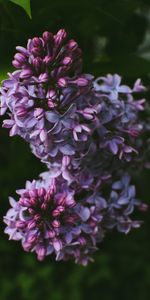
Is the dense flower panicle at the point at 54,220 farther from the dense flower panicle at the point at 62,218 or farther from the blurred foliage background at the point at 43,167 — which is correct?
the blurred foliage background at the point at 43,167

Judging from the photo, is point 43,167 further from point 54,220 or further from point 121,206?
point 54,220

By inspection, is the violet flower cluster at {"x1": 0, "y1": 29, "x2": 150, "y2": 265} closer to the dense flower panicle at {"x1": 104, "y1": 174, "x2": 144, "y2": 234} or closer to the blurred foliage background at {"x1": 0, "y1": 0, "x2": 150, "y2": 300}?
the dense flower panicle at {"x1": 104, "y1": 174, "x2": 144, "y2": 234}

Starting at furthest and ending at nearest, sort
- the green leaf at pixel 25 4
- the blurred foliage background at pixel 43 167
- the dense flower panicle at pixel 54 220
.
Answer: the blurred foliage background at pixel 43 167 < the dense flower panicle at pixel 54 220 < the green leaf at pixel 25 4

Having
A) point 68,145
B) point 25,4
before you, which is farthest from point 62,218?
point 25,4

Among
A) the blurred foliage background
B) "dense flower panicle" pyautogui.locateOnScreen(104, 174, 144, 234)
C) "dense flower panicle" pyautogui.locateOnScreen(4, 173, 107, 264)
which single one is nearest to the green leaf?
the blurred foliage background

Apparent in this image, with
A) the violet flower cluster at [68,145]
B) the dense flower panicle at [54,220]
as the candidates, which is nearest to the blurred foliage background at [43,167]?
the violet flower cluster at [68,145]

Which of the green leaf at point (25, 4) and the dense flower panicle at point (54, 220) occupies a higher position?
the green leaf at point (25, 4)

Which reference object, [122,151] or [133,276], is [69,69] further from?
[133,276]
